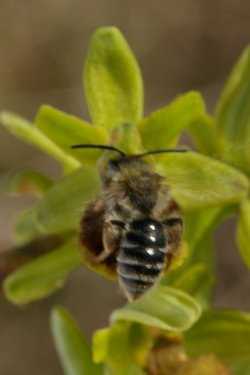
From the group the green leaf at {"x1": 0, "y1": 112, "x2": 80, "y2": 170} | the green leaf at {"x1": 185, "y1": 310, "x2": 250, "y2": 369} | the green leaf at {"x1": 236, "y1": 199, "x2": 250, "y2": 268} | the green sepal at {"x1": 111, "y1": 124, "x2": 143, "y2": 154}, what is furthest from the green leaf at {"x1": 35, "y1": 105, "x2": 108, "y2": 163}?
the green leaf at {"x1": 185, "y1": 310, "x2": 250, "y2": 369}

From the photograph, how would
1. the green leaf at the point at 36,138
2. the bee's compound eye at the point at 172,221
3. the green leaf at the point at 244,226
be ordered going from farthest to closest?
the green leaf at the point at 36,138
the green leaf at the point at 244,226
the bee's compound eye at the point at 172,221

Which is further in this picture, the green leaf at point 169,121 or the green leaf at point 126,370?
the green leaf at point 126,370

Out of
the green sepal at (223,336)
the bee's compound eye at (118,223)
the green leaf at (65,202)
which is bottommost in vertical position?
the green sepal at (223,336)

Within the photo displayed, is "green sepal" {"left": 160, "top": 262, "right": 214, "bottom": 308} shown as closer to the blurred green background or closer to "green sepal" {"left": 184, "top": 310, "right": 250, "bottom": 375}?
"green sepal" {"left": 184, "top": 310, "right": 250, "bottom": 375}

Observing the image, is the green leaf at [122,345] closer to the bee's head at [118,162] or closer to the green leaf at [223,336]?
the green leaf at [223,336]

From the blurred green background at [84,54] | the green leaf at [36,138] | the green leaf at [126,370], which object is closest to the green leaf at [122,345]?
the green leaf at [126,370]

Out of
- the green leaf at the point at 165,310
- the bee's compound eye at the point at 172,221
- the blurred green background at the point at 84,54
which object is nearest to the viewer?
the bee's compound eye at the point at 172,221

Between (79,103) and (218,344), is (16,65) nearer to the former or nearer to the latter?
(79,103)
